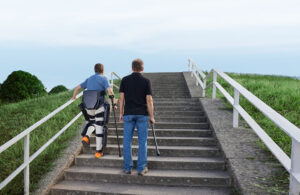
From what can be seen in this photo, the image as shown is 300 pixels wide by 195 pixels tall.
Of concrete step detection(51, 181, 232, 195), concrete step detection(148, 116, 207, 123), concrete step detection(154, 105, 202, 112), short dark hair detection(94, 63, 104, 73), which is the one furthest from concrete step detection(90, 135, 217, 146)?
concrete step detection(154, 105, 202, 112)

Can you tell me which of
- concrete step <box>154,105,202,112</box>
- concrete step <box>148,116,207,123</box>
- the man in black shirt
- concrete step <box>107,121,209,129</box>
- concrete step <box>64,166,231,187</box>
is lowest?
concrete step <box>64,166,231,187</box>

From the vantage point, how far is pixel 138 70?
4.46 m

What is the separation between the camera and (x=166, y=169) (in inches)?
195

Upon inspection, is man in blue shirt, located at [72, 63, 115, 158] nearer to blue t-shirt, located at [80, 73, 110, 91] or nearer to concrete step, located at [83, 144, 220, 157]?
blue t-shirt, located at [80, 73, 110, 91]

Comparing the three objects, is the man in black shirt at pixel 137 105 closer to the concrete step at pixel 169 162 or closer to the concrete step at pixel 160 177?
the concrete step at pixel 160 177

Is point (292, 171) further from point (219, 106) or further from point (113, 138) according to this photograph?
point (219, 106)

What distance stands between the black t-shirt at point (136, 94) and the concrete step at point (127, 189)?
1.13 m

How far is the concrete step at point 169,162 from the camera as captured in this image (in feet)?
16.0

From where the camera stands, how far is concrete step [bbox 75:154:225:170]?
4.88 m

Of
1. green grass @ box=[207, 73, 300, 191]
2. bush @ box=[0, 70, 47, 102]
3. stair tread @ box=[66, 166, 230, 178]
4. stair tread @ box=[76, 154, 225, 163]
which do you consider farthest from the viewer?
bush @ box=[0, 70, 47, 102]

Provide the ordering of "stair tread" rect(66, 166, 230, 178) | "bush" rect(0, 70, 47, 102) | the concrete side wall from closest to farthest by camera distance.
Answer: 1. the concrete side wall
2. "stair tread" rect(66, 166, 230, 178)
3. "bush" rect(0, 70, 47, 102)

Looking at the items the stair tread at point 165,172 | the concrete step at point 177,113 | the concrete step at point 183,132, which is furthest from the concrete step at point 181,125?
the stair tread at point 165,172

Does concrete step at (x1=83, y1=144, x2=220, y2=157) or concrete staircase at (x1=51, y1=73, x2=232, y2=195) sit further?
concrete step at (x1=83, y1=144, x2=220, y2=157)

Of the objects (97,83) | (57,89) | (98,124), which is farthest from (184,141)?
(57,89)
